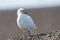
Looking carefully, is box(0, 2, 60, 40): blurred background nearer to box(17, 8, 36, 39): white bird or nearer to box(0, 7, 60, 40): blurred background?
box(0, 7, 60, 40): blurred background

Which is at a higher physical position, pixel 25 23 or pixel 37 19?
pixel 37 19

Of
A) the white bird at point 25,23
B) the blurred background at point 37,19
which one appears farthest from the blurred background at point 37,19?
the white bird at point 25,23

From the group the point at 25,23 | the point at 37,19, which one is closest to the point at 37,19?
the point at 37,19

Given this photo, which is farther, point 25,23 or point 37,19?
point 37,19

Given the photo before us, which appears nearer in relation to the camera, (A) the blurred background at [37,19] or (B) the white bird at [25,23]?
(B) the white bird at [25,23]

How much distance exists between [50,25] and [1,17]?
40.8 inches

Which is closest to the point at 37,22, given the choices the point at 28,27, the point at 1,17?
the point at 1,17

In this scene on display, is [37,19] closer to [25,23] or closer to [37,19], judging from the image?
[37,19]

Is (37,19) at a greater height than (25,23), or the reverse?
(37,19)

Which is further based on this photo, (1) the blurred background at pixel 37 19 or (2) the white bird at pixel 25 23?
(1) the blurred background at pixel 37 19

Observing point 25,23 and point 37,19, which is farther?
point 37,19

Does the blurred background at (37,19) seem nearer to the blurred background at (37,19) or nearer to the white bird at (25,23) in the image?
the blurred background at (37,19)

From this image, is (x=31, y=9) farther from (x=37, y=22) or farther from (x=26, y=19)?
(x=26, y=19)

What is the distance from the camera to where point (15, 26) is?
7035mm
